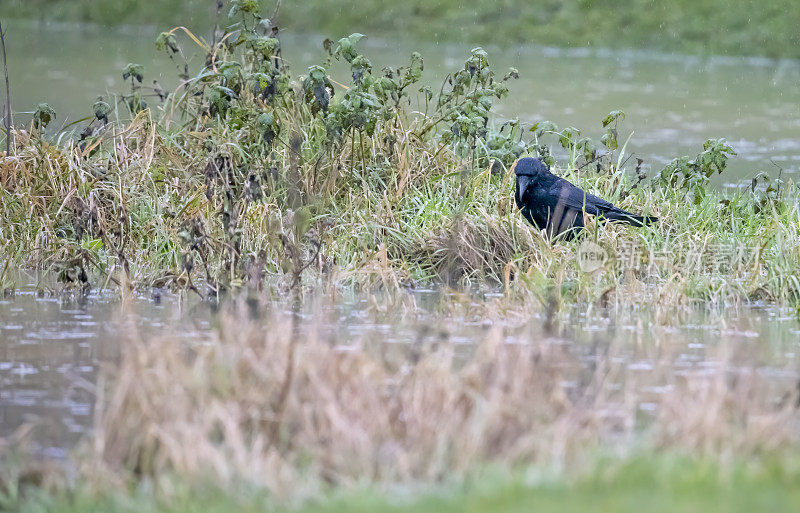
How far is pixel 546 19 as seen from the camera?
112ft

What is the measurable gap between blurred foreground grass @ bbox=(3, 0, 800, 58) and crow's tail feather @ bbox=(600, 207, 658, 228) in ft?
74.5

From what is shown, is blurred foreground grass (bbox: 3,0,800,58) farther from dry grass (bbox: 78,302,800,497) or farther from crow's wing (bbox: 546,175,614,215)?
dry grass (bbox: 78,302,800,497)

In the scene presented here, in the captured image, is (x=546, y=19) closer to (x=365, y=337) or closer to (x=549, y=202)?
(x=549, y=202)

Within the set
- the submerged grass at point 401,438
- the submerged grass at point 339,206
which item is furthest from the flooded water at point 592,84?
the submerged grass at point 401,438

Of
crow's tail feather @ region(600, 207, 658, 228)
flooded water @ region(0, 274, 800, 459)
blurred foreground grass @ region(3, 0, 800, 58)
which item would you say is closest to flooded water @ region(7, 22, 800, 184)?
blurred foreground grass @ region(3, 0, 800, 58)

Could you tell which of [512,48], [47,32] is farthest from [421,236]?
[47,32]

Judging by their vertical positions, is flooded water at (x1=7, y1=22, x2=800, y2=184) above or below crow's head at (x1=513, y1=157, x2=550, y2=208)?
above

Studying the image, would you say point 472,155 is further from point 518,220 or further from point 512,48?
point 512,48

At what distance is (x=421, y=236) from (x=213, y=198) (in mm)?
1358

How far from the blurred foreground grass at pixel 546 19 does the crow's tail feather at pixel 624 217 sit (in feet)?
74.5

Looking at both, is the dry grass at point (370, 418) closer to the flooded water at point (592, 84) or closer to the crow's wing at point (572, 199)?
the crow's wing at point (572, 199)

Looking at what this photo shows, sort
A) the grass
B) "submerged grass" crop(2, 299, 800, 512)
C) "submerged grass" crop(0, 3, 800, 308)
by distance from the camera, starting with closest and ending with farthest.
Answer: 1. "submerged grass" crop(2, 299, 800, 512)
2. the grass
3. "submerged grass" crop(0, 3, 800, 308)

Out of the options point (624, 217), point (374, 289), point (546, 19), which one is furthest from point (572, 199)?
point (546, 19)

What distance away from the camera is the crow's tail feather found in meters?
8.64
